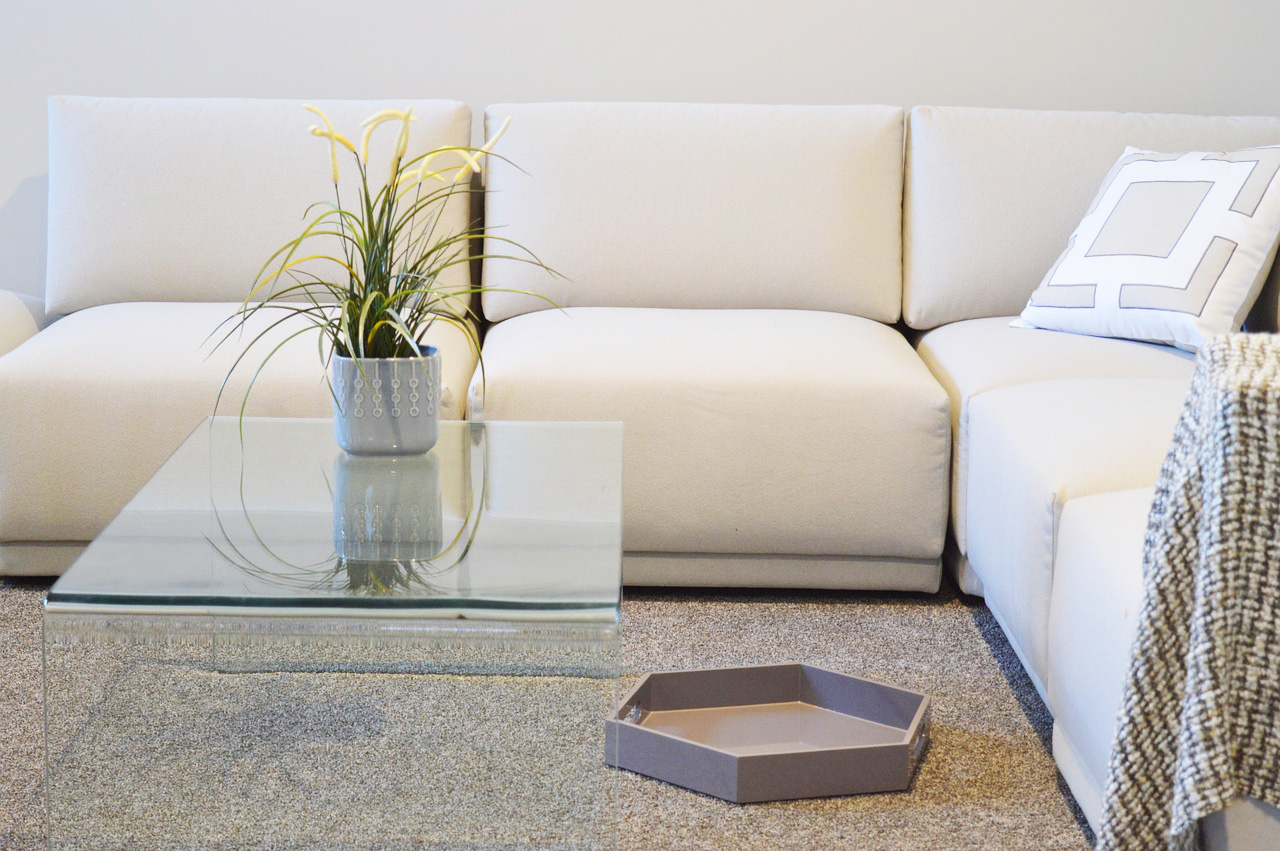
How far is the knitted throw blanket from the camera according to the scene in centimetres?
100

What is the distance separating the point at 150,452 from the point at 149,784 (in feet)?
2.27

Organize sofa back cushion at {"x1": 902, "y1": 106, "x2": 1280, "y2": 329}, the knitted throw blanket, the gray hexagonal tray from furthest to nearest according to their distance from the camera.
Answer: sofa back cushion at {"x1": 902, "y1": 106, "x2": 1280, "y2": 329}, the gray hexagonal tray, the knitted throw blanket

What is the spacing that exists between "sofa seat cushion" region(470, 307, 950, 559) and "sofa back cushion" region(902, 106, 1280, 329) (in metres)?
0.50

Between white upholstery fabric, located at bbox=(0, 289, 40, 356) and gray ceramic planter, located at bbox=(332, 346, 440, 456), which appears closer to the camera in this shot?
gray ceramic planter, located at bbox=(332, 346, 440, 456)

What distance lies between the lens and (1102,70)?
9.23ft

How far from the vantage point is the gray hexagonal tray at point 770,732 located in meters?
1.52

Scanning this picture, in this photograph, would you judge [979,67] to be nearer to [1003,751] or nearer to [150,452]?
[1003,751]

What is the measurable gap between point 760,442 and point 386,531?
792 millimetres

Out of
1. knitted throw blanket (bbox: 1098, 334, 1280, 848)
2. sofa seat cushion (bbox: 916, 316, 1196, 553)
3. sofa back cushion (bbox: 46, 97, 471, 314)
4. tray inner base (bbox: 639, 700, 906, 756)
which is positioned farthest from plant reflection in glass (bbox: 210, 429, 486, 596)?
sofa back cushion (bbox: 46, 97, 471, 314)

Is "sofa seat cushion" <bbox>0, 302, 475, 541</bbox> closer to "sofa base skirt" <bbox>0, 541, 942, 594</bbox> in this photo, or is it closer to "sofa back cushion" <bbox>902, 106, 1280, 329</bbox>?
"sofa base skirt" <bbox>0, 541, 942, 594</bbox>

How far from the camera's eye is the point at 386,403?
1587 mm

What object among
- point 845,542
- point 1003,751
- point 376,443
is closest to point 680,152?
point 845,542

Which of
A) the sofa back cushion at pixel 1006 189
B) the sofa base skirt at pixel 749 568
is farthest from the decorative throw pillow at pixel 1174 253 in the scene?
the sofa base skirt at pixel 749 568

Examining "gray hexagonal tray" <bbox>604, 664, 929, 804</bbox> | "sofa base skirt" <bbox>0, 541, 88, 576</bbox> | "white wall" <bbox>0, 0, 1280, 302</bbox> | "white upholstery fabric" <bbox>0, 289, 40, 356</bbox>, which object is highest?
"white wall" <bbox>0, 0, 1280, 302</bbox>
